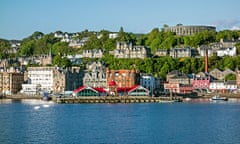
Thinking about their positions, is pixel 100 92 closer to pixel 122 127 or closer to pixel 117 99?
pixel 117 99

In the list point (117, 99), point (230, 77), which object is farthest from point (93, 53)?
point (117, 99)

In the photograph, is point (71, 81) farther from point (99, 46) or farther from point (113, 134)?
point (113, 134)

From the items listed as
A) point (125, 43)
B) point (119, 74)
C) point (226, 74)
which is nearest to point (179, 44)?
point (125, 43)

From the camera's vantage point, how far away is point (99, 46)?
A: 10338 centimetres

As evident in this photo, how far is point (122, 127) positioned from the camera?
37.8 m

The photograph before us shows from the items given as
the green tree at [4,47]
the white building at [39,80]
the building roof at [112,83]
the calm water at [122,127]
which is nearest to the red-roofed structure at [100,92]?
the building roof at [112,83]

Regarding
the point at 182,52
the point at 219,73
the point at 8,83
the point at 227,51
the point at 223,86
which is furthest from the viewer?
the point at 182,52

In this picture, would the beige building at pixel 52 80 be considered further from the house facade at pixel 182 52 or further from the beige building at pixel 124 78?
the house facade at pixel 182 52

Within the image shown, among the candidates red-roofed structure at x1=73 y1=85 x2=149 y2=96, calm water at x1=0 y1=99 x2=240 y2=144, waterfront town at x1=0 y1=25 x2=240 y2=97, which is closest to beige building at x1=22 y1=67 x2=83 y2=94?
waterfront town at x1=0 y1=25 x2=240 y2=97

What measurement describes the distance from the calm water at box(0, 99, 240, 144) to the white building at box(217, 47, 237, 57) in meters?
38.7

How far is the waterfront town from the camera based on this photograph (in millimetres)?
75000

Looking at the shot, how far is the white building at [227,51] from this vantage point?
88875 mm

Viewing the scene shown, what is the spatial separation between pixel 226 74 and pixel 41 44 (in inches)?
1786

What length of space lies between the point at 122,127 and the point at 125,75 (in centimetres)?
3722
